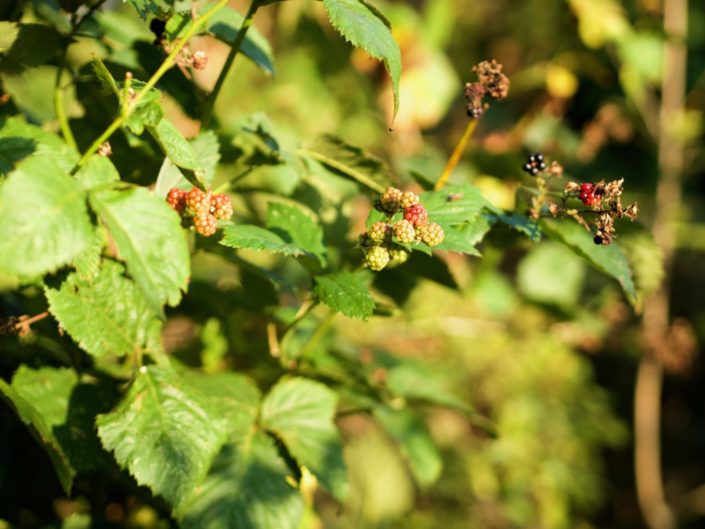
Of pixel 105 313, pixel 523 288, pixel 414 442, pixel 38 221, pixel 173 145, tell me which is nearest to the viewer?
pixel 38 221

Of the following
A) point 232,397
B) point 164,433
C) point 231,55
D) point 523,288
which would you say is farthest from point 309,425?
point 523,288

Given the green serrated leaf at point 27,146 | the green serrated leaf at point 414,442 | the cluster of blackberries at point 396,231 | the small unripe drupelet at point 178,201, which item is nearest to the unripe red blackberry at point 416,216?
the cluster of blackberries at point 396,231

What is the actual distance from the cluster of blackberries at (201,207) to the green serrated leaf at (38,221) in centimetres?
12

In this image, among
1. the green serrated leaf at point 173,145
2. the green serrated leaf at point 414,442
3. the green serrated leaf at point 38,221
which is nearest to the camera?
the green serrated leaf at point 38,221

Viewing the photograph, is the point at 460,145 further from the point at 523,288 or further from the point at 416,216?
the point at 523,288

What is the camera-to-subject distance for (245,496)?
74cm

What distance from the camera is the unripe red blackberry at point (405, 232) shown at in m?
0.62

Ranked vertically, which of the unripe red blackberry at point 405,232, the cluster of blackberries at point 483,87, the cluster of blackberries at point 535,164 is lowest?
the unripe red blackberry at point 405,232

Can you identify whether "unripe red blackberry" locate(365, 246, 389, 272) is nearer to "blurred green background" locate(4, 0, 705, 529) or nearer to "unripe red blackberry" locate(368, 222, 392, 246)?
"unripe red blackberry" locate(368, 222, 392, 246)

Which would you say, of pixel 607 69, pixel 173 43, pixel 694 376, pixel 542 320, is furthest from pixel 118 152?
pixel 694 376

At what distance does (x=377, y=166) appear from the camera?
817 mm

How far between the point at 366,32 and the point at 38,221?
312mm

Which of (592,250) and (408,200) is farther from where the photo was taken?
(592,250)

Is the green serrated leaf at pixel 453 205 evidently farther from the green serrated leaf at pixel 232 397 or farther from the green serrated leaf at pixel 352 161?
the green serrated leaf at pixel 232 397
